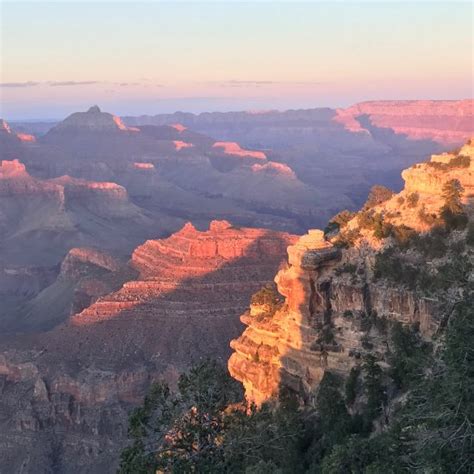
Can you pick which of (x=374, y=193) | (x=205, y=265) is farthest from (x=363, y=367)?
(x=205, y=265)

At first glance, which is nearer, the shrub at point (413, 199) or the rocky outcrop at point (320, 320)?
the rocky outcrop at point (320, 320)

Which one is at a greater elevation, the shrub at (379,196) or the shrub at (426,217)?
the shrub at (426,217)

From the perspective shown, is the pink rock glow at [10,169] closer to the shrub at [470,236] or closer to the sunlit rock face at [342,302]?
the sunlit rock face at [342,302]

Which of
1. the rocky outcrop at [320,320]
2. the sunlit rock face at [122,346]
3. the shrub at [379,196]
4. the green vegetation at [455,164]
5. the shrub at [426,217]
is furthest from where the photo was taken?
the sunlit rock face at [122,346]

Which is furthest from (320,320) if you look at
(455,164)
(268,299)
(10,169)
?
(10,169)

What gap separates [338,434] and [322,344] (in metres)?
3.23

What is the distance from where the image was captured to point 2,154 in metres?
190

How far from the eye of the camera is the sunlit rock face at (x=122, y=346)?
54219mm

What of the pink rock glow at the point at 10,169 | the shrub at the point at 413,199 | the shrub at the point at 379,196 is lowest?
the pink rock glow at the point at 10,169

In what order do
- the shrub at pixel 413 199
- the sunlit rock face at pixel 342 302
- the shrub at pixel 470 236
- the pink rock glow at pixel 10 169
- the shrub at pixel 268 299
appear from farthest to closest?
the pink rock glow at pixel 10 169, the shrub at pixel 268 299, the shrub at pixel 413 199, the sunlit rock face at pixel 342 302, the shrub at pixel 470 236

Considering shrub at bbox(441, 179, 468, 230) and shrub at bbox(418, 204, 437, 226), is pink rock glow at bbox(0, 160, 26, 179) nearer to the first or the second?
shrub at bbox(418, 204, 437, 226)

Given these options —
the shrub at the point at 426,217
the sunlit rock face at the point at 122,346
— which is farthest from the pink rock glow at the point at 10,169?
the shrub at the point at 426,217

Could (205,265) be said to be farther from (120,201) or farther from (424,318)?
(120,201)

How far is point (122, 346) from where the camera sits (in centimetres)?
6153
